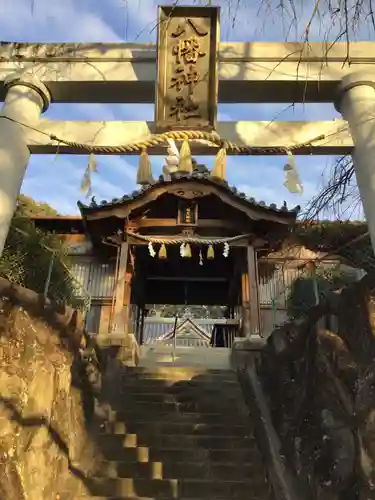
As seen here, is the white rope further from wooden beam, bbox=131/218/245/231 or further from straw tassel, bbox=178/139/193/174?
straw tassel, bbox=178/139/193/174

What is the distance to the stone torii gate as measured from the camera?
20.8 feet

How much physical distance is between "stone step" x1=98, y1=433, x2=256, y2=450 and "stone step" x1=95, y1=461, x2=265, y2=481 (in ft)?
1.38

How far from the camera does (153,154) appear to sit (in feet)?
21.9

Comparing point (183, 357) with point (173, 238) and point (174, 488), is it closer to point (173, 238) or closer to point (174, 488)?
point (173, 238)

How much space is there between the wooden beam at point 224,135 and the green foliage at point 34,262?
481cm

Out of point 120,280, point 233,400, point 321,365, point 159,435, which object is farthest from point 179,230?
point 321,365

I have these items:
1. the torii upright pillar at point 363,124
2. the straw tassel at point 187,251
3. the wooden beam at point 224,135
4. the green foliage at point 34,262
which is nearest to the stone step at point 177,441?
the torii upright pillar at point 363,124

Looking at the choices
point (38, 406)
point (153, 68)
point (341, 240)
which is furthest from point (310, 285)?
point (38, 406)

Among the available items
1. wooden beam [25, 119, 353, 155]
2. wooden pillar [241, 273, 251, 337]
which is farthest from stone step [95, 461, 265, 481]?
wooden pillar [241, 273, 251, 337]

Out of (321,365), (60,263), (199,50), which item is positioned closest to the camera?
(321,365)

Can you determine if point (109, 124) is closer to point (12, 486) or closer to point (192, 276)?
point (12, 486)

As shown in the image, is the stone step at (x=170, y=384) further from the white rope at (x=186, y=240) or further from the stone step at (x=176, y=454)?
the white rope at (x=186, y=240)

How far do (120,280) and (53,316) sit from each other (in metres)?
5.53

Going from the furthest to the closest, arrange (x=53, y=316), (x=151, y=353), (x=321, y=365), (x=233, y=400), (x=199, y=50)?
(x=151, y=353) < (x=233, y=400) < (x=199, y=50) < (x=53, y=316) < (x=321, y=365)
